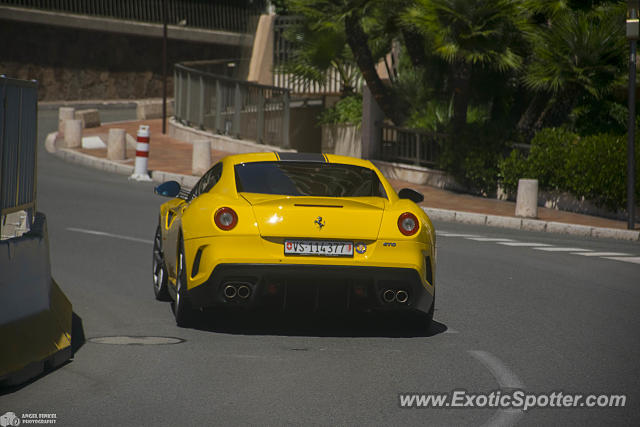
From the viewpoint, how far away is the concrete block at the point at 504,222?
1956 cm

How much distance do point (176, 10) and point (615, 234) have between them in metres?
37.1

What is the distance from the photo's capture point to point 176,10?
52719 millimetres

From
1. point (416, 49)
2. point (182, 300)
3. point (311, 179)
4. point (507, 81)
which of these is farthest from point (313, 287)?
point (416, 49)

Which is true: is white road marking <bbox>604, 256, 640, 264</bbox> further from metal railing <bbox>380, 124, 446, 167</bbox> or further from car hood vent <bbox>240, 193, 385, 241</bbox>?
metal railing <bbox>380, 124, 446, 167</bbox>

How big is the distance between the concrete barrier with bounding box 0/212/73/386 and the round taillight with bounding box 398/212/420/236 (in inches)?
99.6

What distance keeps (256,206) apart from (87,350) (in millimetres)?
1608

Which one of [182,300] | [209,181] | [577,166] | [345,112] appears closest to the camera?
[182,300]

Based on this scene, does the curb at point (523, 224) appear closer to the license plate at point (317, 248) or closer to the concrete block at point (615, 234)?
the concrete block at point (615, 234)

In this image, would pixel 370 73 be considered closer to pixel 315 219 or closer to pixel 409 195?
pixel 409 195

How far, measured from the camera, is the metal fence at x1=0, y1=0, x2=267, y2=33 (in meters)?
48.1

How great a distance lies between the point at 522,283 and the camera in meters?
12.3

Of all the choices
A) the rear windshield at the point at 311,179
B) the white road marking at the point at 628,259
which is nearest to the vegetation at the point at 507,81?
the white road marking at the point at 628,259

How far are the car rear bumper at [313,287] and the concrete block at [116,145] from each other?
1894cm

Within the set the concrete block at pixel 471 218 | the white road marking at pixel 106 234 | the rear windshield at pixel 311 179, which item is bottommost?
the concrete block at pixel 471 218
